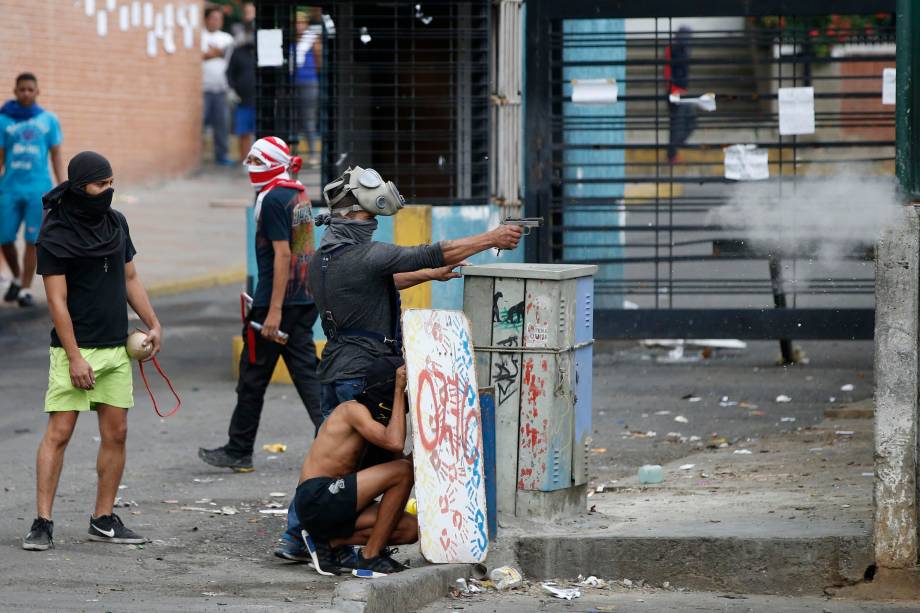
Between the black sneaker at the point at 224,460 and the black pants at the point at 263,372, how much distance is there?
1.3 inches

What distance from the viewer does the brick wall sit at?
18531 mm

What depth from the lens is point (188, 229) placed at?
19.5 m

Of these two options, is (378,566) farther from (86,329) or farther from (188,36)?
(188,36)

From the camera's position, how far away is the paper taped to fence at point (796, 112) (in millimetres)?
11148

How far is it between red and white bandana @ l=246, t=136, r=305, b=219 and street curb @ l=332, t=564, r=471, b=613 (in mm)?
2973

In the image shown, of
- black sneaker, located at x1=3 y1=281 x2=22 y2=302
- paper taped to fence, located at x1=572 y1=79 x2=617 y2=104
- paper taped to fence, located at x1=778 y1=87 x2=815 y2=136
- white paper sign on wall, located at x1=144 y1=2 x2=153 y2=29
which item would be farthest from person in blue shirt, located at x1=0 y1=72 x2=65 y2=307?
white paper sign on wall, located at x1=144 y1=2 x2=153 y2=29

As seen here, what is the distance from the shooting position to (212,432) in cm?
984

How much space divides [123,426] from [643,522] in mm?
2459

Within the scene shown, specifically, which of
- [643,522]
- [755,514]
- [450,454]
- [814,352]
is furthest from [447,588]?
[814,352]

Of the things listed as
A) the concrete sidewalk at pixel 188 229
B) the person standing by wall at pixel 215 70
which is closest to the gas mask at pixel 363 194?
the concrete sidewalk at pixel 188 229

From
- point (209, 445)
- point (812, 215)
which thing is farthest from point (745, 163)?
point (209, 445)

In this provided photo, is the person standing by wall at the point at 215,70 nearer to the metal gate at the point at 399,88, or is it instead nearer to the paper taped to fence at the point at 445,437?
the metal gate at the point at 399,88

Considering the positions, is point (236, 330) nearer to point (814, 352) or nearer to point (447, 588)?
point (814, 352)

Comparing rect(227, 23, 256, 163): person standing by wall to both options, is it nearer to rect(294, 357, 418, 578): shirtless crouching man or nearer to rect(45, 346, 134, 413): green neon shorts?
rect(45, 346, 134, 413): green neon shorts
